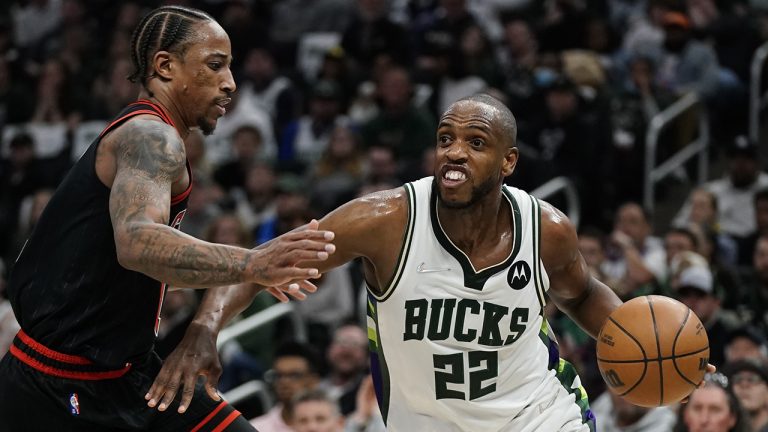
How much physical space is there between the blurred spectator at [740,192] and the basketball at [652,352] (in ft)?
20.0

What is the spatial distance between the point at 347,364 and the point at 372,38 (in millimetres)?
5501

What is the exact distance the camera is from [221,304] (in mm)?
5289

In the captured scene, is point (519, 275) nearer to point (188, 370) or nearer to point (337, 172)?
point (188, 370)

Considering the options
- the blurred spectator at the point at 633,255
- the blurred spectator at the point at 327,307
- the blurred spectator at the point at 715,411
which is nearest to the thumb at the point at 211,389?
the blurred spectator at the point at 715,411

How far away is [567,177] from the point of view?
11680mm

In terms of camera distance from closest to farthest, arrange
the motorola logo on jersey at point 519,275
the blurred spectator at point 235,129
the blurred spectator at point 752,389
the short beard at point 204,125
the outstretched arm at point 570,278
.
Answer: the short beard at point 204,125
the motorola logo on jersey at point 519,275
the outstretched arm at point 570,278
the blurred spectator at point 752,389
the blurred spectator at point 235,129

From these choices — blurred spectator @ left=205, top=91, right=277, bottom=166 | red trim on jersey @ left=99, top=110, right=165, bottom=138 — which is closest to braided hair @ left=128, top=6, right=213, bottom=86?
red trim on jersey @ left=99, top=110, right=165, bottom=138

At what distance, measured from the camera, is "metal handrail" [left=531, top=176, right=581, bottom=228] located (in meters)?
11.3

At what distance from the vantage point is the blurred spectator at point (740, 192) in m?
11.4

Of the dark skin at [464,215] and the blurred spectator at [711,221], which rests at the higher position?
the dark skin at [464,215]

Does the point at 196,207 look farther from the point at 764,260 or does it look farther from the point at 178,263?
the point at 178,263

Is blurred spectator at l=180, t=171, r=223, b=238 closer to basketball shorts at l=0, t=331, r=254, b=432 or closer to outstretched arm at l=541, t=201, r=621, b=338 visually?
outstretched arm at l=541, t=201, r=621, b=338

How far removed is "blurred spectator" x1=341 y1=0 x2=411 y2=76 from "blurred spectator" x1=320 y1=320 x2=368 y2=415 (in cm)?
496

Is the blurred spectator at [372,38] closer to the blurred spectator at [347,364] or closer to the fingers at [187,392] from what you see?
the blurred spectator at [347,364]
